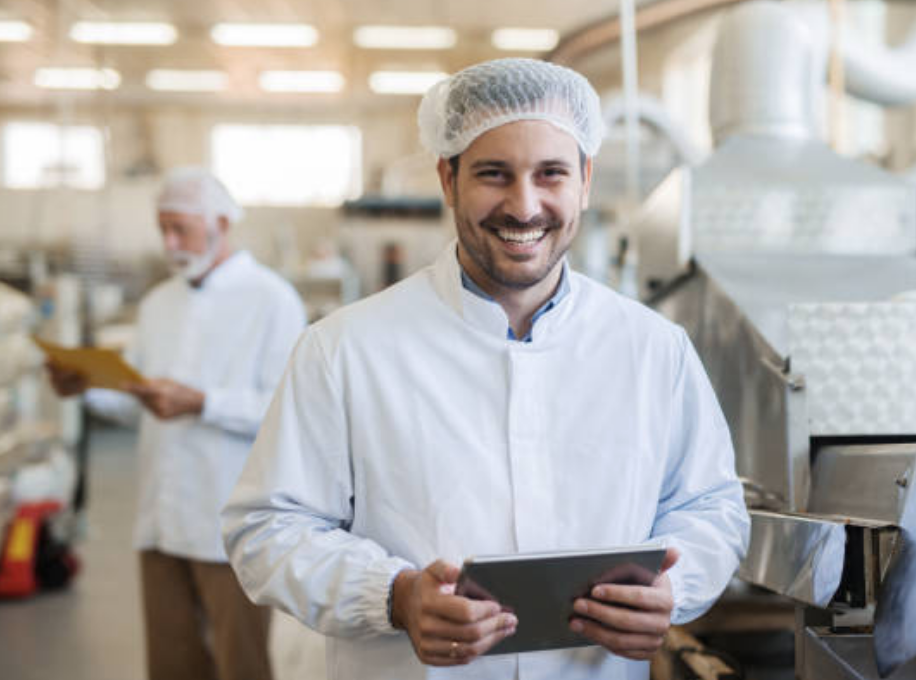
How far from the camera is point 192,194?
90.0 inches

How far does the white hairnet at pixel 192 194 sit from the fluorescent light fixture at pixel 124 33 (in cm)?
682

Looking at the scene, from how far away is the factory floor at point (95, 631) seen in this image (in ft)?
10.1

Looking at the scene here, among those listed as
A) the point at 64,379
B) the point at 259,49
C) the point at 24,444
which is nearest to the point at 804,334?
the point at 64,379

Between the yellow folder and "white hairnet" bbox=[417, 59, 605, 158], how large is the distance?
1121 millimetres

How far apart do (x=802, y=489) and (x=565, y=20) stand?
8.21 m

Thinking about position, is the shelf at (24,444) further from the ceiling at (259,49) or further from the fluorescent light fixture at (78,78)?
the fluorescent light fixture at (78,78)

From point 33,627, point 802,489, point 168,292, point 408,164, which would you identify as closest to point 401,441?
point 802,489

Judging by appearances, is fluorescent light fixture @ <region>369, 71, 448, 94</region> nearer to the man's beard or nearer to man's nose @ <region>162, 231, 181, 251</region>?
man's nose @ <region>162, 231, 181, 251</region>

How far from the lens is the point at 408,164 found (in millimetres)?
8922

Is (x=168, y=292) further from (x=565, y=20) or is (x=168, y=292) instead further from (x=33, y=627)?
(x=565, y=20)

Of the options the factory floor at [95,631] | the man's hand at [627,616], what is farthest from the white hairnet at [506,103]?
the factory floor at [95,631]

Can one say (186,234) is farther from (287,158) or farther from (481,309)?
(287,158)

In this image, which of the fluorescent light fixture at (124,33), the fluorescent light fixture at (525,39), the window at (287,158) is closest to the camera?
the fluorescent light fixture at (124,33)

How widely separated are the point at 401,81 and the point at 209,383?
9.51 m
